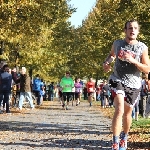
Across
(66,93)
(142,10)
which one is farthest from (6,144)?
(66,93)

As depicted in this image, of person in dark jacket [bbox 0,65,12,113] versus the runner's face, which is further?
person in dark jacket [bbox 0,65,12,113]

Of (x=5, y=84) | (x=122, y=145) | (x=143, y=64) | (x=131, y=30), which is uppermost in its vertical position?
(x=131, y=30)

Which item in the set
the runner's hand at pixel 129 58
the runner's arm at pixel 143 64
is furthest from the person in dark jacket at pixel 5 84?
the runner's hand at pixel 129 58

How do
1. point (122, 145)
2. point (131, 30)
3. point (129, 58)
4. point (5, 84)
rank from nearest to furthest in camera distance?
point (129, 58), point (131, 30), point (122, 145), point (5, 84)

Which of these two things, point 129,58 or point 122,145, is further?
point 122,145

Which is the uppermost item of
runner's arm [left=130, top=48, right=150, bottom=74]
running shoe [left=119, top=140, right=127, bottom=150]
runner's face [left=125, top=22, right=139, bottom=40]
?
runner's face [left=125, top=22, right=139, bottom=40]

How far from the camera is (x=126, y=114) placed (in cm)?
750

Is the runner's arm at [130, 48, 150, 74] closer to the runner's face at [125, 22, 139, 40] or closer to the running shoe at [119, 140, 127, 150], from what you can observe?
the runner's face at [125, 22, 139, 40]

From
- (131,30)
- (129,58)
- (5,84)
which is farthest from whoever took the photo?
(5,84)

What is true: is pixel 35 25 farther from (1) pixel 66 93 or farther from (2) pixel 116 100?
(2) pixel 116 100

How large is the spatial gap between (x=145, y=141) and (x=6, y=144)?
268 centimetres

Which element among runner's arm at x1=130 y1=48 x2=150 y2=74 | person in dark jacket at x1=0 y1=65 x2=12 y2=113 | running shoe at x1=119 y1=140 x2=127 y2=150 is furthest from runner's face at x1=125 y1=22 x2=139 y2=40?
person in dark jacket at x1=0 y1=65 x2=12 y2=113

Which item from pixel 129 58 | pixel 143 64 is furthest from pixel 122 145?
pixel 129 58

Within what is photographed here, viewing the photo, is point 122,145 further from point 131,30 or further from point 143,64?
point 131,30
